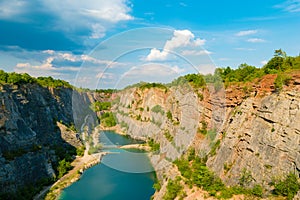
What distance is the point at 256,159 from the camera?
11797mm

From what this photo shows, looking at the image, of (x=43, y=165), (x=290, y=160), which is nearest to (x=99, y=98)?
(x=43, y=165)

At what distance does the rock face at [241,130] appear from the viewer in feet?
35.8

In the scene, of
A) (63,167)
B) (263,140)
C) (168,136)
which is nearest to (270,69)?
(263,140)

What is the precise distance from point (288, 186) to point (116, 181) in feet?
44.7

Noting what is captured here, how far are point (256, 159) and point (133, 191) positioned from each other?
10.00 m

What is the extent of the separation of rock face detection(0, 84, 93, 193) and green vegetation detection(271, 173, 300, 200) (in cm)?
1126

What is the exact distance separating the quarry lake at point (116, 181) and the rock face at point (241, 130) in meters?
1.62

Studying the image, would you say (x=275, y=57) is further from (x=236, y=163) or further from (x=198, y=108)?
(x=236, y=163)

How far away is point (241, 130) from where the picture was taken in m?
13.5

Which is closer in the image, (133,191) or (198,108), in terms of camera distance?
(198,108)

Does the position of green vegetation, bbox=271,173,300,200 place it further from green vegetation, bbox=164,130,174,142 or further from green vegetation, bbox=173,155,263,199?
green vegetation, bbox=164,130,174,142

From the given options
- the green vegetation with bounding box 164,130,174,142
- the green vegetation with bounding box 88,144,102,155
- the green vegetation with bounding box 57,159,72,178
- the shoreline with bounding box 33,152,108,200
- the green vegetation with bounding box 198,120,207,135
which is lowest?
the shoreline with bounding box 33,152,108,200

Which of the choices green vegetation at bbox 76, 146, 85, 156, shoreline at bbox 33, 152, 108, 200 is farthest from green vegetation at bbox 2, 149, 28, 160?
green vegetation at bbox 76, 146, 85, 156

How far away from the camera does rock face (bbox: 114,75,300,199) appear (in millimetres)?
10906
